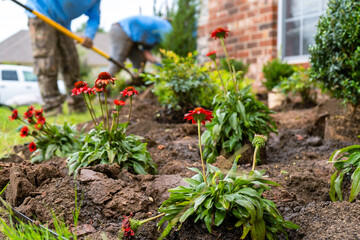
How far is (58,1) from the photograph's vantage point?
13.4 feet

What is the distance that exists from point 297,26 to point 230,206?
5.39 meters

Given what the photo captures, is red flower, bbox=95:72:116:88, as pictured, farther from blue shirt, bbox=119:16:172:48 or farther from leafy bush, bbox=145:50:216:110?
blue shirt, bbox=119:16:172:48

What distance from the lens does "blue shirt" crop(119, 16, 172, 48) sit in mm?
7219

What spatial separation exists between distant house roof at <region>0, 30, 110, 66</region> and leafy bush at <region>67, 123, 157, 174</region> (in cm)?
2975

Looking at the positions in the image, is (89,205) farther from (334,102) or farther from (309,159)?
(334,102)

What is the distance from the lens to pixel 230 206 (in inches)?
62.3

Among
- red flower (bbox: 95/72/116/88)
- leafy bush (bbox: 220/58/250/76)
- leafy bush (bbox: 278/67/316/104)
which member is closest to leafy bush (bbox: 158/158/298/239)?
red flower (bbox: 95/72/116/88)

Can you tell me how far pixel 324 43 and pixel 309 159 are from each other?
3.87ft

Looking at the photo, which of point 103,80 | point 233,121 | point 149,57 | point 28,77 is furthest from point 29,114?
point 28,77

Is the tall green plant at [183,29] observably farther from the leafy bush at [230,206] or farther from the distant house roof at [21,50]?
the distant house roof at [21,50]

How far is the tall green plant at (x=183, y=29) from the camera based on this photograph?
722 cm

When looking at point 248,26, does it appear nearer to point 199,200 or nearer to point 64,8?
point 64,8

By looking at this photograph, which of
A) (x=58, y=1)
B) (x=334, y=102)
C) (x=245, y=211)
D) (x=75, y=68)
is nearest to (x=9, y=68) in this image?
(x=75, y=68)

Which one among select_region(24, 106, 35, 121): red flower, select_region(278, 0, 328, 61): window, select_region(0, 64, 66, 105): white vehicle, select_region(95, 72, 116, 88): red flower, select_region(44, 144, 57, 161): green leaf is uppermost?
select_region(278, 0, 328, 61): window
